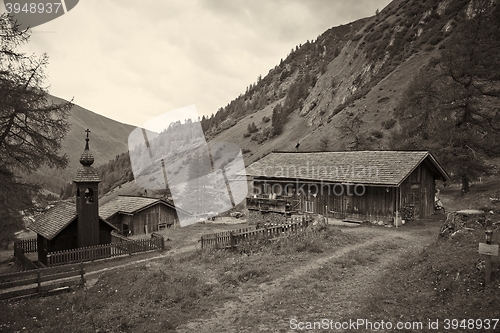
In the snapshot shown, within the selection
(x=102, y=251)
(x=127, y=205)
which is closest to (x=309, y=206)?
(x=102, y=251)

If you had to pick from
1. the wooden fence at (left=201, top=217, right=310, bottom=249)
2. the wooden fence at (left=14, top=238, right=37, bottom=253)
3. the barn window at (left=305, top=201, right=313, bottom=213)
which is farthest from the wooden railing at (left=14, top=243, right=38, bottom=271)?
A: the barn window at (left=305, top=201, right=313, bottom=213)

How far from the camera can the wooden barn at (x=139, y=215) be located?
34.5 metres

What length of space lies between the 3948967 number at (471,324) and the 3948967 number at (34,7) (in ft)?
61.1

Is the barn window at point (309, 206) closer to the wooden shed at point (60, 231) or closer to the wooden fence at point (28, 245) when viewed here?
the wooden shed at point (60, 231)

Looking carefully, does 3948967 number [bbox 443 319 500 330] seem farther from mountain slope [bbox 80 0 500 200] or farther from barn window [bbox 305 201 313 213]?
mountain slope [bbox 80 0 500 200]

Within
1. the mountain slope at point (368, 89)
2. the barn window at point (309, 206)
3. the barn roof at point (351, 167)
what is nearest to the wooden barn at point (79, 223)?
the barn roof at point (351, 167)

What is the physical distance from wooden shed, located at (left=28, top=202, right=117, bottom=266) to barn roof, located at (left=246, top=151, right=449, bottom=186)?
646 inches

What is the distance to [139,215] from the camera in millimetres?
35000

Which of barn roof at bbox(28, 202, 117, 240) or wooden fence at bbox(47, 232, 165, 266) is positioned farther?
barn roof at bbox(28, 202, 117, 240)

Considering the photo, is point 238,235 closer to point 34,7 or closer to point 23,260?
point 34,7

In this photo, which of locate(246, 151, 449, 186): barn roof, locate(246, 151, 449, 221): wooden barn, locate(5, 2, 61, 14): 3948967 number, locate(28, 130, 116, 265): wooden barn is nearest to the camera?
locate(5, 2, 61, 14): 3948967 number

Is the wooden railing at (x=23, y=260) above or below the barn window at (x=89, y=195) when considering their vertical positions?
below

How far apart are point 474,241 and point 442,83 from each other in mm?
25663

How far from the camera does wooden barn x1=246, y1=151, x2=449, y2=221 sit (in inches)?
976
